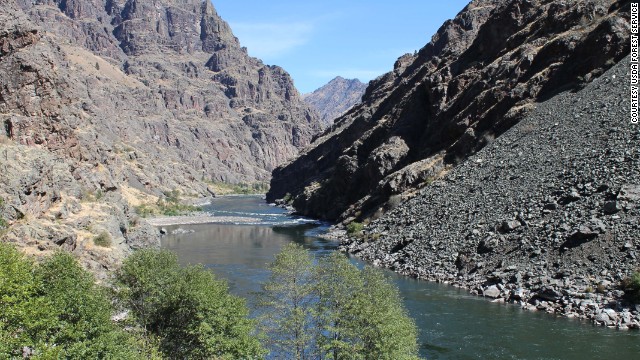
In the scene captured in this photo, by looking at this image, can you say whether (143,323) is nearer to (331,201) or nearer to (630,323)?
(630,323)

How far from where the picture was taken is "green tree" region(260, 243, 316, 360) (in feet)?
107

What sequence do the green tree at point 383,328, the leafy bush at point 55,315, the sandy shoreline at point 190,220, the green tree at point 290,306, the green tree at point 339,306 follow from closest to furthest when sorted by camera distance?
the leafy bush at point 55,315 < the green tree at point 383,328 < the green tree at point 339,306 < the green tree at point 290,306 < the sandy shoreline at point 190,220

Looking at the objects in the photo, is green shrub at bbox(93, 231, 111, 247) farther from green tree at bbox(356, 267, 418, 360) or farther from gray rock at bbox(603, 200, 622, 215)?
gray rock at bbox(603, 200, 622, 215)

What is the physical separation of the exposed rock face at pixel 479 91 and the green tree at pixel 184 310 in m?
66.0

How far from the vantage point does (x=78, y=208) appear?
62688 mm

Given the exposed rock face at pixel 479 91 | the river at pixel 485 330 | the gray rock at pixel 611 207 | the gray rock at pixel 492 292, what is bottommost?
the river at pixel 485 330

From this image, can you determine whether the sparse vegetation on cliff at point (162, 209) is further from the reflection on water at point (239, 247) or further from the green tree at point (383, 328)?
the green tree at point (383, 328)

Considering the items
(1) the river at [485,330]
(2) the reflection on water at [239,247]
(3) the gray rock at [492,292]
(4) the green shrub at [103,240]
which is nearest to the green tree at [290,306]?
(1) the river at [485,330]

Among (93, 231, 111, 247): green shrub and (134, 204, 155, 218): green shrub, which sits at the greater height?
(93, 231, 111, 247): green shrub

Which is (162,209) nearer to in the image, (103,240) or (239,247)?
(239,247)

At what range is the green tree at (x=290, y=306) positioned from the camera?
3247cm

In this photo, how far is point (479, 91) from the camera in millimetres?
108250

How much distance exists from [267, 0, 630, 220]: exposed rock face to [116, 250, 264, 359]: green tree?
66012 mm

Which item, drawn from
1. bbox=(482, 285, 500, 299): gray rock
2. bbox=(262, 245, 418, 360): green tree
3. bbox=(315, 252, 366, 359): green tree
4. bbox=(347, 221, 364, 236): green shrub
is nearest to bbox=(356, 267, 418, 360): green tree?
bbox=(262, 245, 418, 360): green tree
